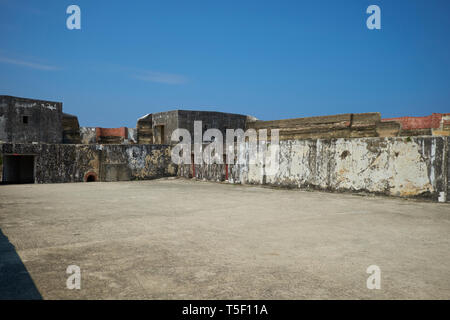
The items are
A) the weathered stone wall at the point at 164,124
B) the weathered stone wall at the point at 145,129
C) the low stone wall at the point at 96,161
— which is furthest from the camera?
the weathered stone wall at the point at 145,129

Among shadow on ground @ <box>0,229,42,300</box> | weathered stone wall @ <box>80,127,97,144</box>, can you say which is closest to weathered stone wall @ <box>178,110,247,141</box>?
weathered stone wall @ <box>80,127,97,144</box>

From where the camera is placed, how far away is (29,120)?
63.5ft

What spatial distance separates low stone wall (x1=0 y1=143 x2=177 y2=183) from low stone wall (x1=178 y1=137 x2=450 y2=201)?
17.4 feet

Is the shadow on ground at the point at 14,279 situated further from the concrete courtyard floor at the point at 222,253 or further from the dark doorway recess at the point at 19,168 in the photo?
the dark doorway recess at the point at 19,168

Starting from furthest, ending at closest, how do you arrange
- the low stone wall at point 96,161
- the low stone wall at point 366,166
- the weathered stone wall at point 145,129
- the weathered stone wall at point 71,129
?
the weathered stone wall at point 71,129 < the weathered stone wall at point 145,129 < the low stone wall at point 96,161 < the low stone wall at point 366,166

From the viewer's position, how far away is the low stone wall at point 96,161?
12336mm

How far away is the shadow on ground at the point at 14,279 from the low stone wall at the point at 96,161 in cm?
1072

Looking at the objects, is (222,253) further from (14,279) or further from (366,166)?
(366,166)

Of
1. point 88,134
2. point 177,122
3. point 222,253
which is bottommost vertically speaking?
point 222,253

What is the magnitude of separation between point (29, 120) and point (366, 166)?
18.7m

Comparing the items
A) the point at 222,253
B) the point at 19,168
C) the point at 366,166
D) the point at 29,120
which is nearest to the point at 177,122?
the point at 19,168

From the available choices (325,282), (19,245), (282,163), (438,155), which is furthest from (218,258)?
(282,163)

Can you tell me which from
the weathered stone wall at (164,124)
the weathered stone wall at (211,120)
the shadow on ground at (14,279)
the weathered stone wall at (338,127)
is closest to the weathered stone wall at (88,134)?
the weathered stone wall at (164,124)
